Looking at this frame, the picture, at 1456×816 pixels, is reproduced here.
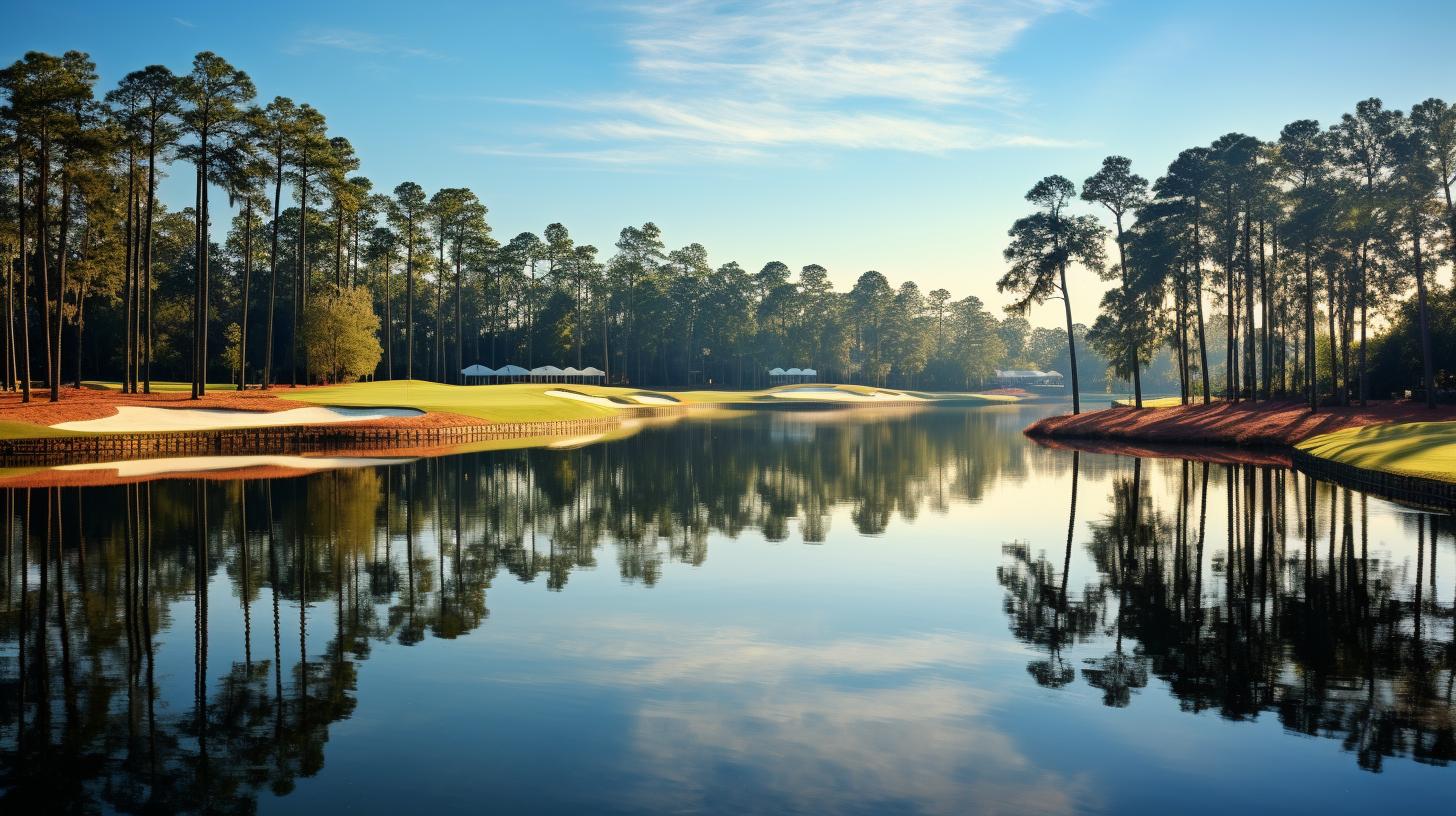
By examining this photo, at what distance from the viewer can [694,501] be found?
2767 cm

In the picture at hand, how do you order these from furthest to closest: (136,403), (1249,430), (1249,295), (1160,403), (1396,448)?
(1160,403)
(1249,295)
(1249,430)
(136,403)
(1396,448)

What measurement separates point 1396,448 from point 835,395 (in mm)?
87008

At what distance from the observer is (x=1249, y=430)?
4578 centimetres

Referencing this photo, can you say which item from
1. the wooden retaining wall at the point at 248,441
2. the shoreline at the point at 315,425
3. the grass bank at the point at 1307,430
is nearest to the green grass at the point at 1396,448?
the grass bank at the point at 1307,430

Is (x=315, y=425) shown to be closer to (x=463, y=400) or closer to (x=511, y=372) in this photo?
(x=463, y=400)

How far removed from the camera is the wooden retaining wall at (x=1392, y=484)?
25.3 m

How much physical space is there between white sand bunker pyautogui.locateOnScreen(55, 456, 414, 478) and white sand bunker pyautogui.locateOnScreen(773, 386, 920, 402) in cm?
8030

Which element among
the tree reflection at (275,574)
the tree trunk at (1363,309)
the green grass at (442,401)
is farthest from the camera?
the green grass at (442,401)

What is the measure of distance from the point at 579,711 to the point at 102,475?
92.1 feet

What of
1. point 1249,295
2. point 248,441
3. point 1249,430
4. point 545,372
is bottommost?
point 248,441

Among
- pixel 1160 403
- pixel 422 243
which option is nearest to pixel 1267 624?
pixel 1160 403

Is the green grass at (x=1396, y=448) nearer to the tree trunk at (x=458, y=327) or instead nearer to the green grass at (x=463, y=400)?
the green grass at (x=463, y=400)

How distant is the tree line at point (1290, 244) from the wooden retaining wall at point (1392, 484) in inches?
672

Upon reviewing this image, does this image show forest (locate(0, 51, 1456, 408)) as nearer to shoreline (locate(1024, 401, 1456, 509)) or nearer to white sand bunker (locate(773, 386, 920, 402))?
shoreline (locate(1024, 401, 1456, 509))
